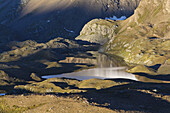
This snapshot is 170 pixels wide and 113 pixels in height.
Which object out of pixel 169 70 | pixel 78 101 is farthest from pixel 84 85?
pixel 78 101

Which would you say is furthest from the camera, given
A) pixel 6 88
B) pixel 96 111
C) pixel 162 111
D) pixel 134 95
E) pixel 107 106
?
pixel 6 88

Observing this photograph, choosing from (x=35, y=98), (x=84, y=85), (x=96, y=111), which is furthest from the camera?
(x=84, y=85)

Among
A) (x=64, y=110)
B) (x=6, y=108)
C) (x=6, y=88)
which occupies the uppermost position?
(x=64, y=110)

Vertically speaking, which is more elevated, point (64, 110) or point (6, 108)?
point (64, 110)

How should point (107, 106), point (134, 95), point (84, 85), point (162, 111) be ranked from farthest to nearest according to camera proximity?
point (84, 85) → point (134, 95) → point (162, 111) → point (107, 106)

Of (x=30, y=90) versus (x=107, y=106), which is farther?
(x=30, y=90)

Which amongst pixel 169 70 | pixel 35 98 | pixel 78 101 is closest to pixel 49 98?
pixel 35 98

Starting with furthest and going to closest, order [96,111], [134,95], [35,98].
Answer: [134,95], [35,98], [96,111]

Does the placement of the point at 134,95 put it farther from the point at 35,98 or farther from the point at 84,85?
the point at 84,85

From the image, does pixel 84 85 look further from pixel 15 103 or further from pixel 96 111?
pixel 96 111

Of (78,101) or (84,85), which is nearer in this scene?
(78,101)
